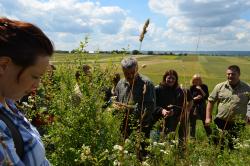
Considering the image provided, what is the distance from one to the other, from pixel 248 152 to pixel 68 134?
213cm

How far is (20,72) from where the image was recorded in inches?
64.6

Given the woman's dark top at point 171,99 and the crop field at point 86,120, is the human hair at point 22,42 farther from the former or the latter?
the woman's dark top at point 171,99

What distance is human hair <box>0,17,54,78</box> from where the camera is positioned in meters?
1.60

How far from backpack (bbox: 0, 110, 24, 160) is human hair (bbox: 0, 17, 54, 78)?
0.58 ft

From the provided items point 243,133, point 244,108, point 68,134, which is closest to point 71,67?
point 68,134

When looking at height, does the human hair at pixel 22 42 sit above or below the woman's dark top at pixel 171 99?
above

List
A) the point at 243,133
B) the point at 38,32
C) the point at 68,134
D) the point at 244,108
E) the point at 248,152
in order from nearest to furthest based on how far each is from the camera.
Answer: the point at 38,32 < the point at 68,134 < the point at 248,152 < the point at 243,133 < the point at 244,108

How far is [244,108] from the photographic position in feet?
25.0

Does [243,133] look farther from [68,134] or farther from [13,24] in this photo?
[13,24]

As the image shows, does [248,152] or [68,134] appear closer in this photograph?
[68,134]

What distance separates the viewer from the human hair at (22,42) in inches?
63.1

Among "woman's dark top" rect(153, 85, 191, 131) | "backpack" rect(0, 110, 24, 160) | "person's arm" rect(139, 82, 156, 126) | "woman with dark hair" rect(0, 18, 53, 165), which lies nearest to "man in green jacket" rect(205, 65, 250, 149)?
"woman's dark top" rect(153, 85, 191, 131)

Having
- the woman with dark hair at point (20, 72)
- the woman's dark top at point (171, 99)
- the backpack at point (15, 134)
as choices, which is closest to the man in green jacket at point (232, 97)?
the woman's dark top at point (171, 99)

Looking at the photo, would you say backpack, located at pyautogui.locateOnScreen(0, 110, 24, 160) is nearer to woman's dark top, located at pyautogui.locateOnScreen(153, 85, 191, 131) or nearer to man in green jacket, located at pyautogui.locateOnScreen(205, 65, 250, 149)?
woman's dark top, located at pyautogui.locateOnScreen(153, 85, 191, 131)
